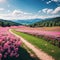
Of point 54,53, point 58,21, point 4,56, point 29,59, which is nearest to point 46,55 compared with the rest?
point 54,53

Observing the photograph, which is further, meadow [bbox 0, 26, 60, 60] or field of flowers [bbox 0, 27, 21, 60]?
meadow [bbox 0, 26, 60, 60]

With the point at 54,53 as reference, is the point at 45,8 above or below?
above

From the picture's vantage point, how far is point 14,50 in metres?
10.1

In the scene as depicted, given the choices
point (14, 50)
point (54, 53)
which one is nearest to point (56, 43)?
point (54, 53)

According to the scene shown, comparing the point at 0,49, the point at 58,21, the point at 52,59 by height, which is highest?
the point at 58,21

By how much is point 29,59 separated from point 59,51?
87.4 inches

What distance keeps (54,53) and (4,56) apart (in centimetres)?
381

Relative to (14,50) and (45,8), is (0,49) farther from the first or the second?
(45,8)

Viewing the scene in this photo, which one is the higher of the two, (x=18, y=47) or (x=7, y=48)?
(x=7, y=48)

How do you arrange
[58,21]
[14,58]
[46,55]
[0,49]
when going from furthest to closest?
[58,21] → [46,55] → [14,58] → [0,49]

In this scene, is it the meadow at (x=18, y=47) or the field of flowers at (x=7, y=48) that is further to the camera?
the meadow at (x=18, y=47)

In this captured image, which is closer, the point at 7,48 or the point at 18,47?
the point at 7,48

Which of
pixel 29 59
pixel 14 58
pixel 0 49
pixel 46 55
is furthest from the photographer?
pixel 46 55

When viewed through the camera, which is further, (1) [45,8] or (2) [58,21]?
(2) [58,21]
